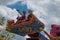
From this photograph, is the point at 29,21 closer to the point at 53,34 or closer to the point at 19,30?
the point at 19,30

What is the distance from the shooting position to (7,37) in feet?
24.8

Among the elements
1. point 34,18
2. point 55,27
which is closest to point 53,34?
point 55,27

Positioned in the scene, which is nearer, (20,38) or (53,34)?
(20,38)

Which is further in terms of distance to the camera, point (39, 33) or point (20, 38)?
point (39, 33)

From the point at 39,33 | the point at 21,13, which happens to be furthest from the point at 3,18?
the point at 39,33

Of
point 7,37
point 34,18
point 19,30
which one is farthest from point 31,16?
point 7,37

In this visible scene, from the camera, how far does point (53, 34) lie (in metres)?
8.05

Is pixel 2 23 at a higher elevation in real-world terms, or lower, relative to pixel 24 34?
higher

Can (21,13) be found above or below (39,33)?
above

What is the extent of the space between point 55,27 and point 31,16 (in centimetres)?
109

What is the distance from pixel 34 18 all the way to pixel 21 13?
0.55m

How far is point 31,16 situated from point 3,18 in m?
1.04

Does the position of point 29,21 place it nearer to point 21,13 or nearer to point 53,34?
point 21,13

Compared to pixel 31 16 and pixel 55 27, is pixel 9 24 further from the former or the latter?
pixel 55 27
